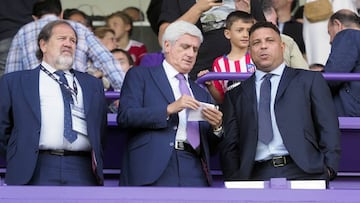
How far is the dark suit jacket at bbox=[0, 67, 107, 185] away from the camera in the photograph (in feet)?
25.1

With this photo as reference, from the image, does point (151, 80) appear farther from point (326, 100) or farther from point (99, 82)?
point (326, 100)

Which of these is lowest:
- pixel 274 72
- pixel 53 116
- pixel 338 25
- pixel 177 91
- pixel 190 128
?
pixel 190 128

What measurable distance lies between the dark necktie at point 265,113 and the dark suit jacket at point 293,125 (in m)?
0.04

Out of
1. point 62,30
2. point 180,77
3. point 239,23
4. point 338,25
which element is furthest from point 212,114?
point 338,25

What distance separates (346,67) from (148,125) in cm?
203

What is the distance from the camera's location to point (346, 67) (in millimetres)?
9039

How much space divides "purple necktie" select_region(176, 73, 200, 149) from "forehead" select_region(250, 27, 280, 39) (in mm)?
586

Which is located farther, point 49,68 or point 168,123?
point 49,68

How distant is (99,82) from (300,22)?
13.6ft

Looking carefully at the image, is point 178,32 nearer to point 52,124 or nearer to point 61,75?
point 61,75

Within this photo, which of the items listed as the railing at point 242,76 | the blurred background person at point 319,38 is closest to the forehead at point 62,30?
Result: the railing at point 242,76

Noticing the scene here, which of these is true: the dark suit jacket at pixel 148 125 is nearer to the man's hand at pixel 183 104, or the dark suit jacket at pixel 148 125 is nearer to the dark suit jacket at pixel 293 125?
the man's hand at pixel 183 104

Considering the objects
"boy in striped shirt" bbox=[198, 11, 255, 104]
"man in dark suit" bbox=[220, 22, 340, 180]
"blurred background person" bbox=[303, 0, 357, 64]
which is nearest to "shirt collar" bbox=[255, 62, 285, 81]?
"man in dark suit" bbox=[220, 22, 340, 180]

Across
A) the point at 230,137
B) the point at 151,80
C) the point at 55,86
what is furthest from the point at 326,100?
the point at 55,86
